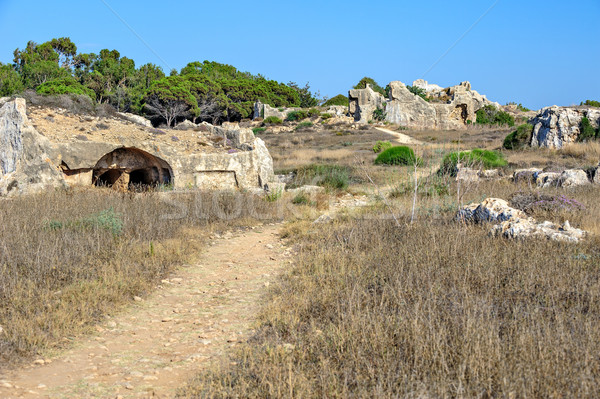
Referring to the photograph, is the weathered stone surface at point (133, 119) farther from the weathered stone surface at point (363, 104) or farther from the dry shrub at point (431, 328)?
the weathered stone surface at point (363, 104)

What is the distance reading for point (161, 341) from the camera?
4.08m

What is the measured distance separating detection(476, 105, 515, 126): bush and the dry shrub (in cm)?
4286

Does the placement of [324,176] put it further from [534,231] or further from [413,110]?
[413,110]

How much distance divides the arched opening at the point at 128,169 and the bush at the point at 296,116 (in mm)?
37488

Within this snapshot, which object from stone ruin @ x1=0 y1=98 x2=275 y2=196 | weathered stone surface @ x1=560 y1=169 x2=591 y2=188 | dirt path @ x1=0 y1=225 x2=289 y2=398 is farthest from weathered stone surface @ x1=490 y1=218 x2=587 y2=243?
stone ruin @ x1=0 y1=98 x2=275 y2=196

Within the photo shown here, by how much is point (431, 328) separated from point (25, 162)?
9583 millimetres

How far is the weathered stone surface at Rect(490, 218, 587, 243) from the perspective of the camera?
598cm

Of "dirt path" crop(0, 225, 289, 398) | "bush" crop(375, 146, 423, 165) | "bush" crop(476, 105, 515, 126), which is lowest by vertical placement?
"dirt path" crop(0, 225, 289, 398)

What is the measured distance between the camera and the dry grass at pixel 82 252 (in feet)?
13.3

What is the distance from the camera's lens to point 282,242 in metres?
7.89

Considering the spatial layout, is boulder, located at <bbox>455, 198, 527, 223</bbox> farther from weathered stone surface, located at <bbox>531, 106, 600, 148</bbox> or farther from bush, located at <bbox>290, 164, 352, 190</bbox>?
weathered stone surface, located at <bbox>531, 106, 600, 148</bbox>

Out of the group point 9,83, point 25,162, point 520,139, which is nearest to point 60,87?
point 9,83

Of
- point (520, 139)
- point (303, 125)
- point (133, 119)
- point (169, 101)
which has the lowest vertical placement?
point (133, 119)

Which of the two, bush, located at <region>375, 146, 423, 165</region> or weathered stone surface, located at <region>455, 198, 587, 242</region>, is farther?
bush, located at <region>375, 146, 423, 165</region>
